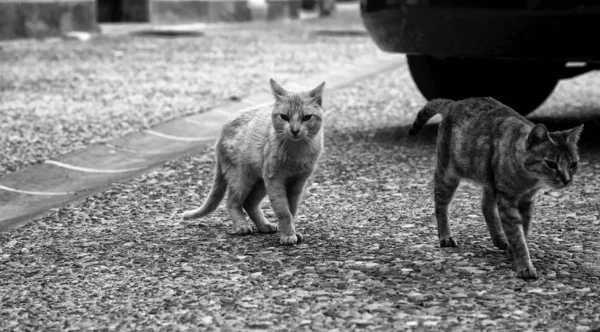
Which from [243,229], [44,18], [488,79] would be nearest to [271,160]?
[243,229]

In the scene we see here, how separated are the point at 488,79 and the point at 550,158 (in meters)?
3.86

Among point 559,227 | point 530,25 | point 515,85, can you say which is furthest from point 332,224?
point 515,85

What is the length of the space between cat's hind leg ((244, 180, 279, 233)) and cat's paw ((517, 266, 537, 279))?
1.30 meters

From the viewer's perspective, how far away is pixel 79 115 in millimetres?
8023

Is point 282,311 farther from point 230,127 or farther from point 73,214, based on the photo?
point 73,214

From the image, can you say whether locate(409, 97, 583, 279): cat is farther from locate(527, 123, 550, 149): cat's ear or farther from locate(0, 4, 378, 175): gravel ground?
locate(0, 4, 378, 175): gravel ground

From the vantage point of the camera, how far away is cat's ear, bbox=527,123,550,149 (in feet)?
12.9

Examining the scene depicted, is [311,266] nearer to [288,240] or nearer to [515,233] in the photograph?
[288,240]

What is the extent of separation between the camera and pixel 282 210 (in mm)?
4504

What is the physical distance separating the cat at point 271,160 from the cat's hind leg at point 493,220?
0.78 m

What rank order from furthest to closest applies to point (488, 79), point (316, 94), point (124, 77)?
point (124, 77), point (488, 79), point (316, 94)

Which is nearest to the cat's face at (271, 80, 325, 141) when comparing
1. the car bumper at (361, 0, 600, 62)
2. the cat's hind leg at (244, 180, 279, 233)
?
the cat's hind leg at (244, 180, 279, 233)

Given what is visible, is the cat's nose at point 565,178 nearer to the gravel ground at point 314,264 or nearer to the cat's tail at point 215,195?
the gravel ground at point 314,264

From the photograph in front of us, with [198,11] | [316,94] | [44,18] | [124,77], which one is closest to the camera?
[316,94]
